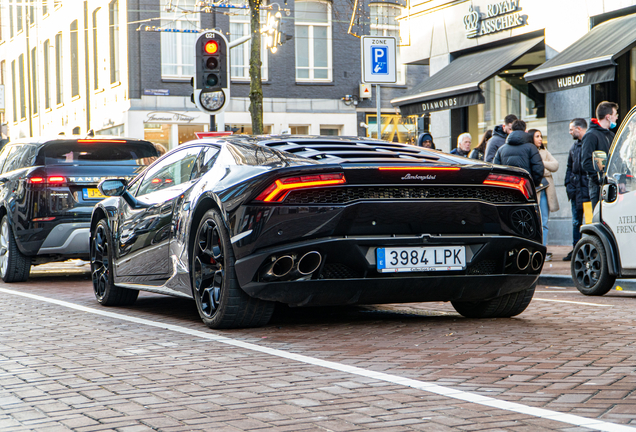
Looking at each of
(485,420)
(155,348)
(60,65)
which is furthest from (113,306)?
(60,65)

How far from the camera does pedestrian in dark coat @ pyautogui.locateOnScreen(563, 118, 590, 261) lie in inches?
498

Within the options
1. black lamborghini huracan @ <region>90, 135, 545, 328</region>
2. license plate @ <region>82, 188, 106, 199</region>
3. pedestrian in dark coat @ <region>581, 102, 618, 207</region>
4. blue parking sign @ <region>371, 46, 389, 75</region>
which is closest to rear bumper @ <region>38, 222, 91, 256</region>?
license plate @ <region>82, 188, 106, 199</region>

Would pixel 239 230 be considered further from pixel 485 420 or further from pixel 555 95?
pixel 555 95

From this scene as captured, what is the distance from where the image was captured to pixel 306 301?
230 inches

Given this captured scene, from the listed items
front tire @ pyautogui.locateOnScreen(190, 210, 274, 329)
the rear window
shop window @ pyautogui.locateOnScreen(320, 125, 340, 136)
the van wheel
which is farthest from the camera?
shop window @ pyautogui.locateOnScreen(320, 125, 340, 136)

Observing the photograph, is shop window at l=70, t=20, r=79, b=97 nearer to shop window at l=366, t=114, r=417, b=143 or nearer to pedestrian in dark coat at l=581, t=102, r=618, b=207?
shop window at l=366, t=114, r=417, b=143

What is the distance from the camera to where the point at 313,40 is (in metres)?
35.9

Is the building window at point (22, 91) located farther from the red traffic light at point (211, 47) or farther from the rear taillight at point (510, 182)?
the rear taillight at point (510, 182)

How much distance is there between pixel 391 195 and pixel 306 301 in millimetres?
815

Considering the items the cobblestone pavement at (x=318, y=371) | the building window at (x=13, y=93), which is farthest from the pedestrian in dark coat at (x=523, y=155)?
the building window at (x=13, y=93)

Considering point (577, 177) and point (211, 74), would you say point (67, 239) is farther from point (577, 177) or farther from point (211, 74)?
point (577, 177)

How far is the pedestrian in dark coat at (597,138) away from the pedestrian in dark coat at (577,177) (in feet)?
2.52

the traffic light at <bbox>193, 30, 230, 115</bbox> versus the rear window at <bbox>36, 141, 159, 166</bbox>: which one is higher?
the traffic light at <bbox>193, 30, 230, 115</bbox>

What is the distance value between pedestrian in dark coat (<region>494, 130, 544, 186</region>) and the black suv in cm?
461
